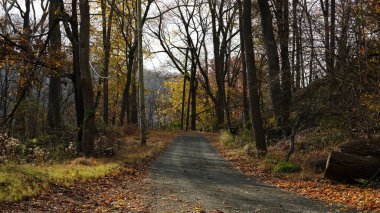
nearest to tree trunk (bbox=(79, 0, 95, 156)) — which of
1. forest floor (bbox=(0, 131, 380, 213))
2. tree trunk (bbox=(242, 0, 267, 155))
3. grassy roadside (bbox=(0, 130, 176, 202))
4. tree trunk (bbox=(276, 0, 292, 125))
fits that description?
grassy roadside (bbox=(0, 130, 176, 202))

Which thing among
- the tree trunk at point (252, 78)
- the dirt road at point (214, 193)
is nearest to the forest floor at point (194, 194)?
the dirt road at point (214, 193)

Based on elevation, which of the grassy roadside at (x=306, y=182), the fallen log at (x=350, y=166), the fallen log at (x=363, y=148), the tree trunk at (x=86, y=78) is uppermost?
the tree trunk at (x=86, y=78)

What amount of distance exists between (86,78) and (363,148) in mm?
9860

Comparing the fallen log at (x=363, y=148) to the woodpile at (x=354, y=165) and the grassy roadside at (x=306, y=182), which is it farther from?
the grassy roadside at (x=306, y=182)

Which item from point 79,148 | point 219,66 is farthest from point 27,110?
point 219,66

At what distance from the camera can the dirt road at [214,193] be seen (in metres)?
8.46

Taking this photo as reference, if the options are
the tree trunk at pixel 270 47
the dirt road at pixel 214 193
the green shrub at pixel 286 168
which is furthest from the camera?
the tree trunk at pixel 270 47

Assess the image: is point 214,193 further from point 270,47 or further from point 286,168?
point 270,47

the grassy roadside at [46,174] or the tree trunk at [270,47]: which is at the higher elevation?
the tree trunk at [270,47]

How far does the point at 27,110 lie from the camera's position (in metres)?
20.8

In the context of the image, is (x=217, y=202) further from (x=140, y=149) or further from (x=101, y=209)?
(x=140, y=149)

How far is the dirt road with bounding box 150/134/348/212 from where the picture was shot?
8461mm

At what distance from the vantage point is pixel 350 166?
436 inches

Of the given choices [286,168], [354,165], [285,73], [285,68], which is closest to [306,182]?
[354,165]
